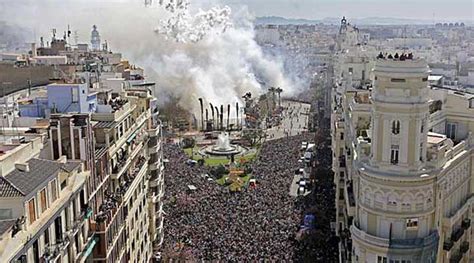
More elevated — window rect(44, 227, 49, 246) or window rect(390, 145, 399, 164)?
window rect(390, 145, 399, 164)

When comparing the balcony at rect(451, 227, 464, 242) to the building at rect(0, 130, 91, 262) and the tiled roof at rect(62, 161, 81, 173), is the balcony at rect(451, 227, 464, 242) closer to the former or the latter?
the building at rect(0, 130, 91, 262)

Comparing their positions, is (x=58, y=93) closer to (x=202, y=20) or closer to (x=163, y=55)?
(x=163, y=55)

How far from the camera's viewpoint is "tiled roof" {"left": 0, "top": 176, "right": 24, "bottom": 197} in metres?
18.9

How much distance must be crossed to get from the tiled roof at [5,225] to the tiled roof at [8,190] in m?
0.94

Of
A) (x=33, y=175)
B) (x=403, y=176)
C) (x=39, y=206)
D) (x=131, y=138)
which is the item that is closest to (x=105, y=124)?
(x=131, y=138)

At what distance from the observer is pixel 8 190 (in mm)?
19062

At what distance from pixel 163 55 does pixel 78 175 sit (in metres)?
107

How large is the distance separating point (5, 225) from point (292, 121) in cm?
10840

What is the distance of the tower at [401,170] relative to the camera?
28.0 m

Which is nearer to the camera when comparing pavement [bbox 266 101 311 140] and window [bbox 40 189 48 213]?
window [bbox 40 189 48 213]

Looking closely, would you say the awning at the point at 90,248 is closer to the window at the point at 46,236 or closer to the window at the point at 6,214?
the window at the point at 46,236

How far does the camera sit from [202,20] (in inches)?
5910

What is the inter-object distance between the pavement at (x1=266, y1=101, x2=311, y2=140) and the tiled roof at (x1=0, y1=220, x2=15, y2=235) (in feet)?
A: 282

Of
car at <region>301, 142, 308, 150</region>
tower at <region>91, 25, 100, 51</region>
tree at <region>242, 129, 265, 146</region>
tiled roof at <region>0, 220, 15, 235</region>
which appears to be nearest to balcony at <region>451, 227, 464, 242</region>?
tiled roof at <region>0, 220, 15, 235</region>
